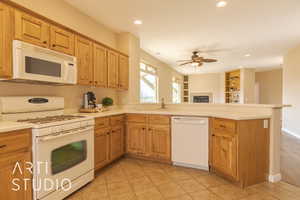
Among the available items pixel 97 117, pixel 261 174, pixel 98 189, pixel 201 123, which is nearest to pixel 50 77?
pixel 97 117

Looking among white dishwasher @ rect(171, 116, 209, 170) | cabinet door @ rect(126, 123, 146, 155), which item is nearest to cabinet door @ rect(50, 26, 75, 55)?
cabinet door @ rect(126, 123, 146, 155)

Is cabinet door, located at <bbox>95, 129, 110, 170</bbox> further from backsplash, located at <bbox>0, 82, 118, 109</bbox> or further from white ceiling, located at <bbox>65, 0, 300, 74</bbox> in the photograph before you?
white ceiling, located at <bbox>65, 0, 300, 74</bbox>

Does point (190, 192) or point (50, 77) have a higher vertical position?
point (50, 77)

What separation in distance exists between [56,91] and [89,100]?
0.60 m

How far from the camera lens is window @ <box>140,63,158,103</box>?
5707 millimetres

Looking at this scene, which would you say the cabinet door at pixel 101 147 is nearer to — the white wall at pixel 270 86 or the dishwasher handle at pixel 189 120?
the dishwasher handle at pixel 189 120

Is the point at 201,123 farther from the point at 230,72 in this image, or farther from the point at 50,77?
the point at 230,72

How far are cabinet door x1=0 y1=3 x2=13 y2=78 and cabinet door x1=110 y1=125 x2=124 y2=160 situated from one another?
1.70 meters

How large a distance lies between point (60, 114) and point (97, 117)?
547 mm

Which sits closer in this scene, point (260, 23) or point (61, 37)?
point (61, 37)

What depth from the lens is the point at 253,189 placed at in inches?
87.8

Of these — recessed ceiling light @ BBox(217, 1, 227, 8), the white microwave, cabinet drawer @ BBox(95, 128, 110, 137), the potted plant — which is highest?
recessed ceiling light @ BBox(217, 1, 227, 8)

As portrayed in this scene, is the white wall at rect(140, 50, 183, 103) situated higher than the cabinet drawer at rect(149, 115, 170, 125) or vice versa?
the white wall at rect(140, 50, 183, 103)

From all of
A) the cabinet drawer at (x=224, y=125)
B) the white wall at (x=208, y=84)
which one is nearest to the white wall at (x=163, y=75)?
the white wall at (x=208, y=84)
